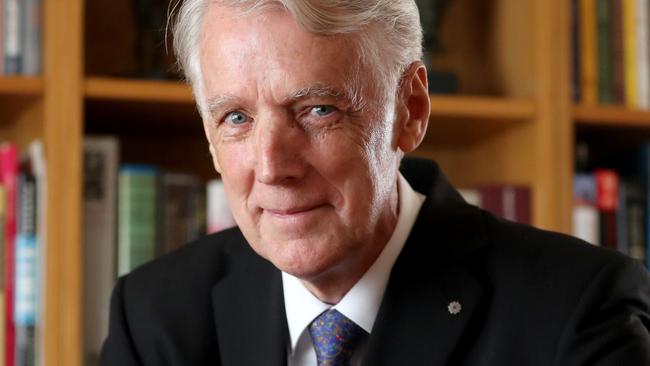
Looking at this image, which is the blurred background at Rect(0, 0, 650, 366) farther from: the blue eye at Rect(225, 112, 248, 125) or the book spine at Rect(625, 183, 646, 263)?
the blue eye at Rect(225, 112, 248, 125)

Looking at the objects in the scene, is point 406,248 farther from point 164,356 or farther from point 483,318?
point 164,356

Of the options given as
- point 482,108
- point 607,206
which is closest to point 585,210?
point 607,206

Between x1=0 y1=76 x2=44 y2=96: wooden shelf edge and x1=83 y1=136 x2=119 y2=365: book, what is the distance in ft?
0.44

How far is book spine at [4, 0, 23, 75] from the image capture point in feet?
6.08

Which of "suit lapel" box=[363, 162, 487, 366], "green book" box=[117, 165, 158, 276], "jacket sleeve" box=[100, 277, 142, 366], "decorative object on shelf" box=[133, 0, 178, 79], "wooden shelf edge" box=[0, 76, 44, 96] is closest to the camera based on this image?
"suit lapel" box=[363, 162, 487, 366]

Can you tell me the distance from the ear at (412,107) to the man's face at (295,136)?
0.05 meters

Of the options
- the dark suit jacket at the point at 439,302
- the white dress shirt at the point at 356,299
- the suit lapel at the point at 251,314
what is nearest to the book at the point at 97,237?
the dark suit jacket at the point at 439,302

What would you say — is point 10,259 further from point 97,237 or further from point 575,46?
point 575,46

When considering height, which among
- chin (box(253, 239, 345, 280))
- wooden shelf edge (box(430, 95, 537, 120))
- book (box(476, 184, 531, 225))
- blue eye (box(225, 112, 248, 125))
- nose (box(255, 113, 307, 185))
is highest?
wooden shelf edge (box(430, 95, 537, 120))

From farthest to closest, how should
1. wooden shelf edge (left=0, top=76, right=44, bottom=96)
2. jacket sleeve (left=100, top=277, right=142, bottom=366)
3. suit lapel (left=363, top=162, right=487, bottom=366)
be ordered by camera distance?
wooden shelf edge (left=0, top=76, right=44, bottom=96)
jacket sleeve (left=100, top=277, right=142, bottom=366)
suit lapel (left=363, top=162, right=487, bottom=366)

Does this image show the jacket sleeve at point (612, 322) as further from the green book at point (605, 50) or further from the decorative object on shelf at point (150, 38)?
the decorative object on shelf at point (150, 38)

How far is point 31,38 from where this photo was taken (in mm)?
1855

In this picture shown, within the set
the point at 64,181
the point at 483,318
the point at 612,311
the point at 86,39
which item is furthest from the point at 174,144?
the point at 612,311

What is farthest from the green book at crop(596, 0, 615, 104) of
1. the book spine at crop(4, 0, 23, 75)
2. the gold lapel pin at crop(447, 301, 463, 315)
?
the book spine at crop(4, 0, 23, 75)
